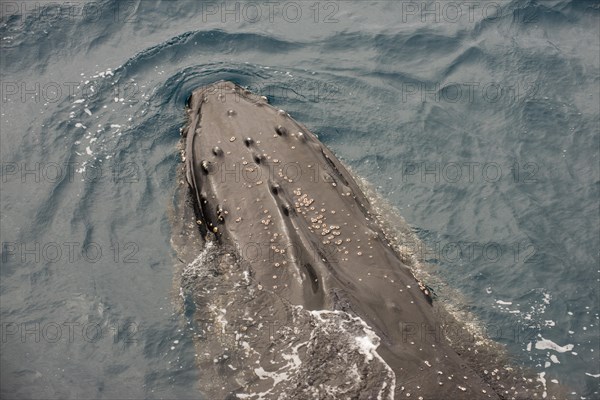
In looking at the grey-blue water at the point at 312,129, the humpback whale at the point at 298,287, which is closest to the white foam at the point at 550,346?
the grey-blue water at the point at 312,129

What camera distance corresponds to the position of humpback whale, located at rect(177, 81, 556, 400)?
10.2 metres

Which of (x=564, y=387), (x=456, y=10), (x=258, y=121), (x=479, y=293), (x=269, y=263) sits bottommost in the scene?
(x=564, y=387)

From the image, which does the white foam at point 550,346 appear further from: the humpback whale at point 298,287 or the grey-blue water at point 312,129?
the humpback whale at point 298,287

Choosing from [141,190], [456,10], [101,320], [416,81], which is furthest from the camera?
[456,10]

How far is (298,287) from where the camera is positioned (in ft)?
35.8

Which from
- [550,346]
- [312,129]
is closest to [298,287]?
[550,346]

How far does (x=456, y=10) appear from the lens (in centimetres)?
1942

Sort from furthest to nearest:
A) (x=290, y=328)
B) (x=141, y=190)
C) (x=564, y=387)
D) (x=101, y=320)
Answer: (x=141, y=190) < (x=101, y=320) < (x=564, y=387) < (x=290, y=328)

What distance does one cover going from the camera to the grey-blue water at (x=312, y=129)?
12469 mm

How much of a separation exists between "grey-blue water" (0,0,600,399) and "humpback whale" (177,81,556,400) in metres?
1.14

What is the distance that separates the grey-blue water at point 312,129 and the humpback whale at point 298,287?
45.0 inches

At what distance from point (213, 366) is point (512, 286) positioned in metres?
5.89

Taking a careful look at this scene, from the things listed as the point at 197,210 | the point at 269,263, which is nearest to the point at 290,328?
the point at 269,263

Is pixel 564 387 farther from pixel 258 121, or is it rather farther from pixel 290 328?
pixel 258 121
